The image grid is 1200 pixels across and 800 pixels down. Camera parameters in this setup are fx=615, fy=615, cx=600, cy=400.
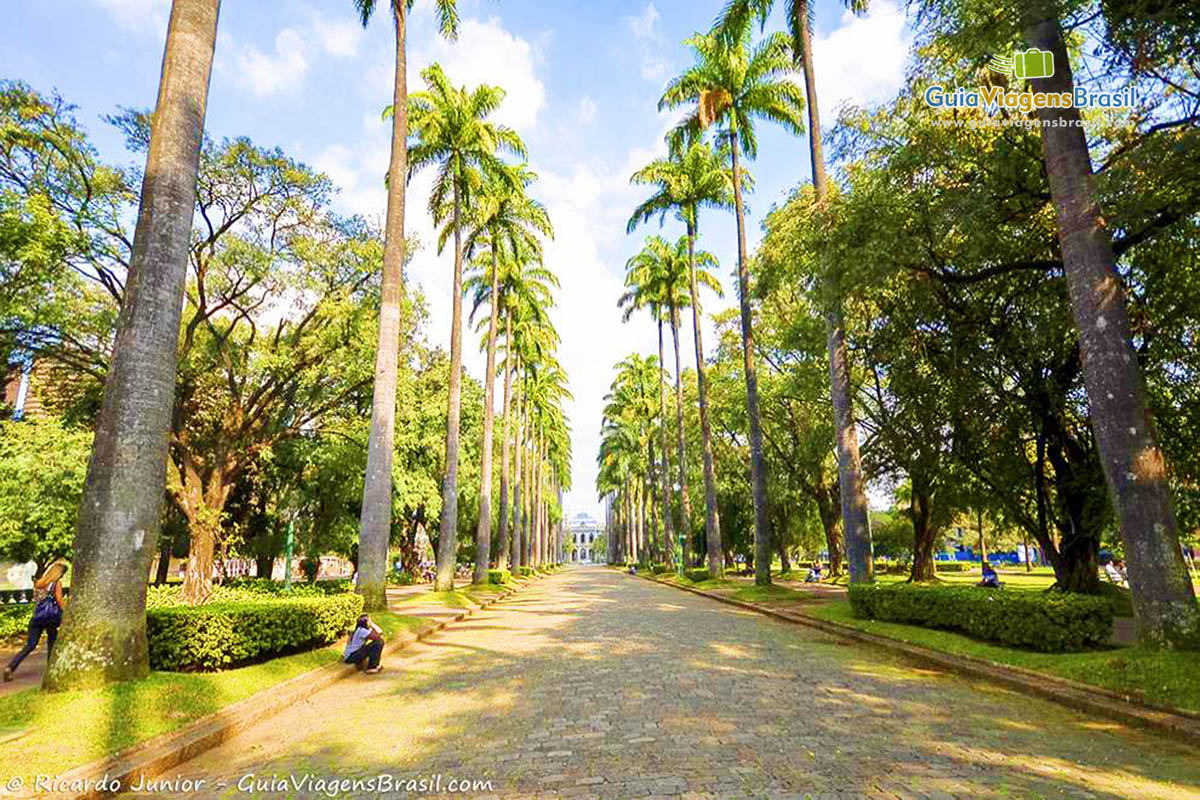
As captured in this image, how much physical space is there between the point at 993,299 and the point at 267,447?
21.1 metres

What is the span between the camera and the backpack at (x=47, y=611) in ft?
28.8

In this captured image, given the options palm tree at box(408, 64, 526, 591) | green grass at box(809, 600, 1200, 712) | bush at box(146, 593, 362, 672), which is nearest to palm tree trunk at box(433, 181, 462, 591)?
palm tree at box(408, 64, 526, 591)

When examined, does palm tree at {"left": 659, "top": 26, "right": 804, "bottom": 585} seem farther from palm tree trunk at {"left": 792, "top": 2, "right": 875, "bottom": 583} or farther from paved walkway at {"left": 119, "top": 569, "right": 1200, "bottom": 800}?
paved walkway at {"left": 119, "top": 569, "right": 1200, "bottom": 800}

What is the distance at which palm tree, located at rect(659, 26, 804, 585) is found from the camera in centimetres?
2270

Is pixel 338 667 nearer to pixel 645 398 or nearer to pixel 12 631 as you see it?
pixel 12 631

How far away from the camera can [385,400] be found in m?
14.8

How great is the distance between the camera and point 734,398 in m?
32.9

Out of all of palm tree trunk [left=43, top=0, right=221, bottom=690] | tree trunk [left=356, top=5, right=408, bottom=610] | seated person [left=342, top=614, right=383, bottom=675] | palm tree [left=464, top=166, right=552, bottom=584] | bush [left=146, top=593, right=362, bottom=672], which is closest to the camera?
palm tree trunk [left=43, top=0, right=221, bottom=690]

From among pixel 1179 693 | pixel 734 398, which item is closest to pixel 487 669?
pixel 1179 693

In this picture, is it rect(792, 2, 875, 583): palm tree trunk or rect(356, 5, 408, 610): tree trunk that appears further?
rect(792, 2, 875, 583): palm tree trunk

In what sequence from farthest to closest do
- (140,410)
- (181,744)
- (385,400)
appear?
(385,400) < (140,410) < (181,744)

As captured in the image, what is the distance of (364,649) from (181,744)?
165 inches

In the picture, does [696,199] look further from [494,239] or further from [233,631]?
[233,631]

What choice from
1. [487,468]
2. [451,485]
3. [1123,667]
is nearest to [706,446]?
[487,468]
